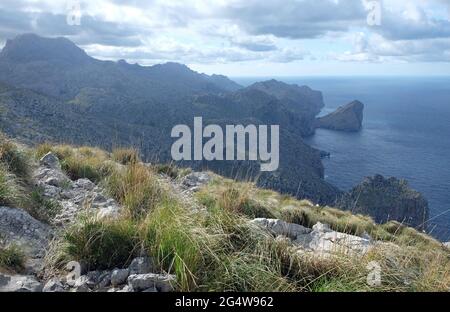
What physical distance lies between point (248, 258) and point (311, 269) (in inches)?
30.6

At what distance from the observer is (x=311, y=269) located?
16.0 feet

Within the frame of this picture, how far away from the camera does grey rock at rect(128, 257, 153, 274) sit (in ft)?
14.8

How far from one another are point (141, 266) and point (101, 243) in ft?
1.99

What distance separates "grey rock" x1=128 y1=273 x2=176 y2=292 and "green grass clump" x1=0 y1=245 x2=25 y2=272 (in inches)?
52.2

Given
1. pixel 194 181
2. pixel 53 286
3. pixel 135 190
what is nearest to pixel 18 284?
pixel 53 286

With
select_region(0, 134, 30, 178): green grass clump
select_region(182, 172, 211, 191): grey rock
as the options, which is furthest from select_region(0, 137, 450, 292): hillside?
select_region(182, 172, 211, 191): grey rock

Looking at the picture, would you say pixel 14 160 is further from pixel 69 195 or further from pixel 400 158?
pixel 400 158

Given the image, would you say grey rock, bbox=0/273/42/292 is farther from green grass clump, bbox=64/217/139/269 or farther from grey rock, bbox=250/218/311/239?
grey rock, bbox=250/218/311/239

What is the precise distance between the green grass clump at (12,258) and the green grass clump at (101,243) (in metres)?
0.47

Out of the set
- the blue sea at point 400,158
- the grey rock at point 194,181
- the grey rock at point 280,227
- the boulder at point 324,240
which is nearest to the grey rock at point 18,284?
the grey rock at point 280,227

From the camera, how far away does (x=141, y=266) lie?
4.56 metres

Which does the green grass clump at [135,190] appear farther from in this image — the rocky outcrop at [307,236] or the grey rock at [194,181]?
the grey rock at [194,181]
